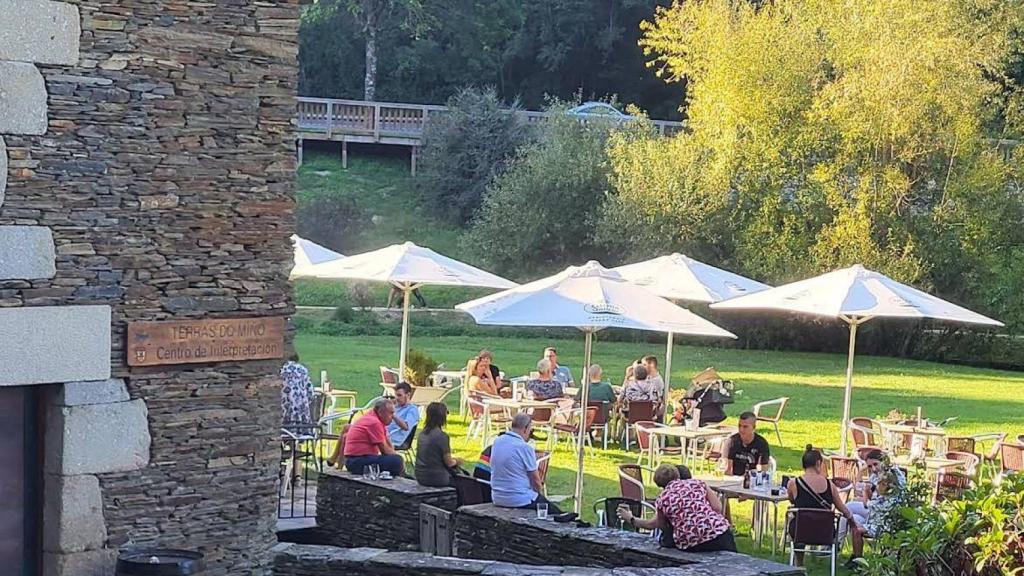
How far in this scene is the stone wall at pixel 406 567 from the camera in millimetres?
8023

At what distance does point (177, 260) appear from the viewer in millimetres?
8219

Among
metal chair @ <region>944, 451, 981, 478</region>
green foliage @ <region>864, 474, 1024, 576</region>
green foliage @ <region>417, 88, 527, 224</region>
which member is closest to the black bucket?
green foliage @ <region>864, 474, 1024, 576</region>

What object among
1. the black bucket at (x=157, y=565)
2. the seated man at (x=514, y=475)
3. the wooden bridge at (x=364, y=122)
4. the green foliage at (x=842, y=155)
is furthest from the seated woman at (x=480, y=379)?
the wooden bridge at (x=364, y=122)

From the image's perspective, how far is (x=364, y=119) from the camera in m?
43.3

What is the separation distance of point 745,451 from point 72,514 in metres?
6.37

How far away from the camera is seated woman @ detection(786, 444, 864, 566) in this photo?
10.1m

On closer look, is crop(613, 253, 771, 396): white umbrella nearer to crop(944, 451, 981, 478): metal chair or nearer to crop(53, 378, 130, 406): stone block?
crop(944, 451, 981, 478): metal chair

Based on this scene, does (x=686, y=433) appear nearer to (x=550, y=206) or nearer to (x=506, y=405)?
(x=506, y=405)

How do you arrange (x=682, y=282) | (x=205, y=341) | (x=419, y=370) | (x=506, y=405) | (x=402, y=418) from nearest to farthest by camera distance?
(x=205, y=341) → (x=402, y=418) → (x=506, y=405) → (x=682, y=282) → (x=419, y=370)

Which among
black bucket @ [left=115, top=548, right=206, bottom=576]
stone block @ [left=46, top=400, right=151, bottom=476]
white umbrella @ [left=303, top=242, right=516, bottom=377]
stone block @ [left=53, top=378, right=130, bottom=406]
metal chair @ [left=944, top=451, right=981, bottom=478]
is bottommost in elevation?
black bucket @ [left=115, top=548, right=206, bottom=576]

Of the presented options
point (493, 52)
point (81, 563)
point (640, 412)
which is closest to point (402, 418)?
→ point (640, 412)

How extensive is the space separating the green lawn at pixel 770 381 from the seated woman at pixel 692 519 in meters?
3.02

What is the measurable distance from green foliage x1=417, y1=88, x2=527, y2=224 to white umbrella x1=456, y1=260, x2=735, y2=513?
92.8 ft

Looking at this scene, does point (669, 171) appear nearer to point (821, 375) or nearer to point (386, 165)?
point (821, 375)
